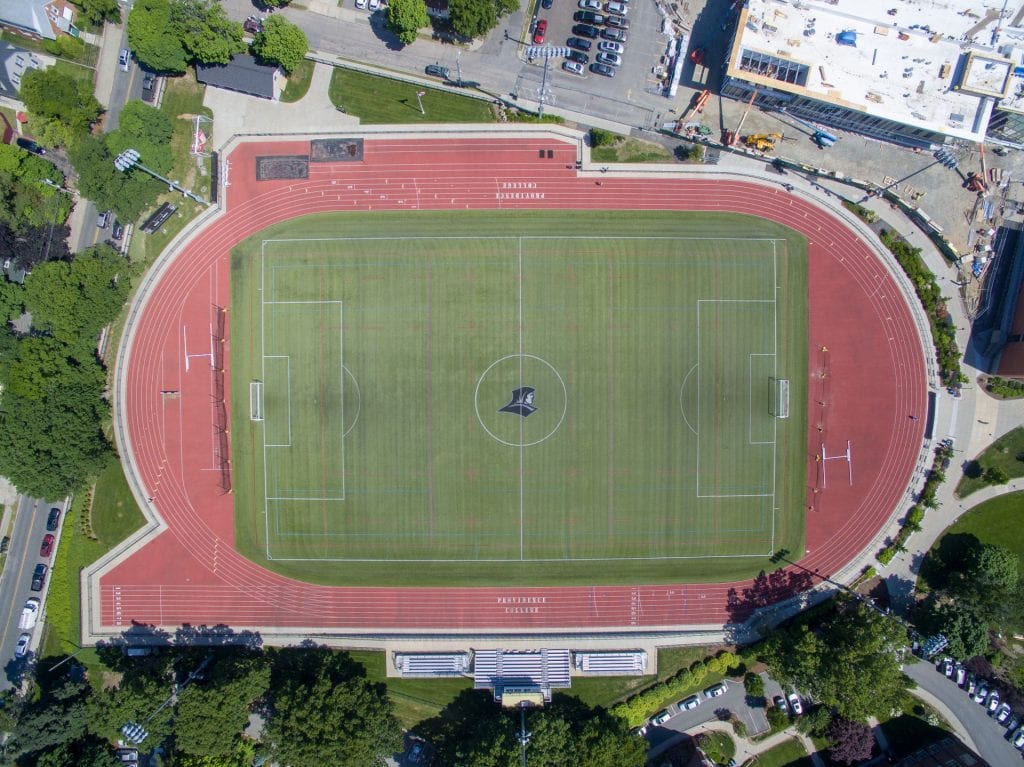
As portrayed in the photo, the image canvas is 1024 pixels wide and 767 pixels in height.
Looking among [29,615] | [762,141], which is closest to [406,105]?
[762,141]

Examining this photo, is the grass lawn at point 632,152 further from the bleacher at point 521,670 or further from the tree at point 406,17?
the bleacher at point 521,670

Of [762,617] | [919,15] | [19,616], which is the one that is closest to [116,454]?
[19,616]

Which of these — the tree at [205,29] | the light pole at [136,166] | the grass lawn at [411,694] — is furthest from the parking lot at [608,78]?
the grass lawn at [411,694]

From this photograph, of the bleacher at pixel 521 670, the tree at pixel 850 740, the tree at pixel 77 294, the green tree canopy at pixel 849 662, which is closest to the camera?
the green tree canopy at pixel 849 662

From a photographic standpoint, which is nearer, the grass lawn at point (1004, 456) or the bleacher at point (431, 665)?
the bleacher at point (431, 665)

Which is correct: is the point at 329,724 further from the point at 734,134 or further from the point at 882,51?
the point at 882,51

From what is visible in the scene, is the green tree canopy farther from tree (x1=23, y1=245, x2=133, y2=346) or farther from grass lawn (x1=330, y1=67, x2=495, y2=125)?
tree (x1=23, y1=245, x2=133, y2=346)

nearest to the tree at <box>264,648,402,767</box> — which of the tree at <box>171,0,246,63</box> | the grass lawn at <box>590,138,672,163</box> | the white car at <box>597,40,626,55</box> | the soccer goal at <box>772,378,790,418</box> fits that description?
the soccer goal at <box>772,378,790,418</box>
